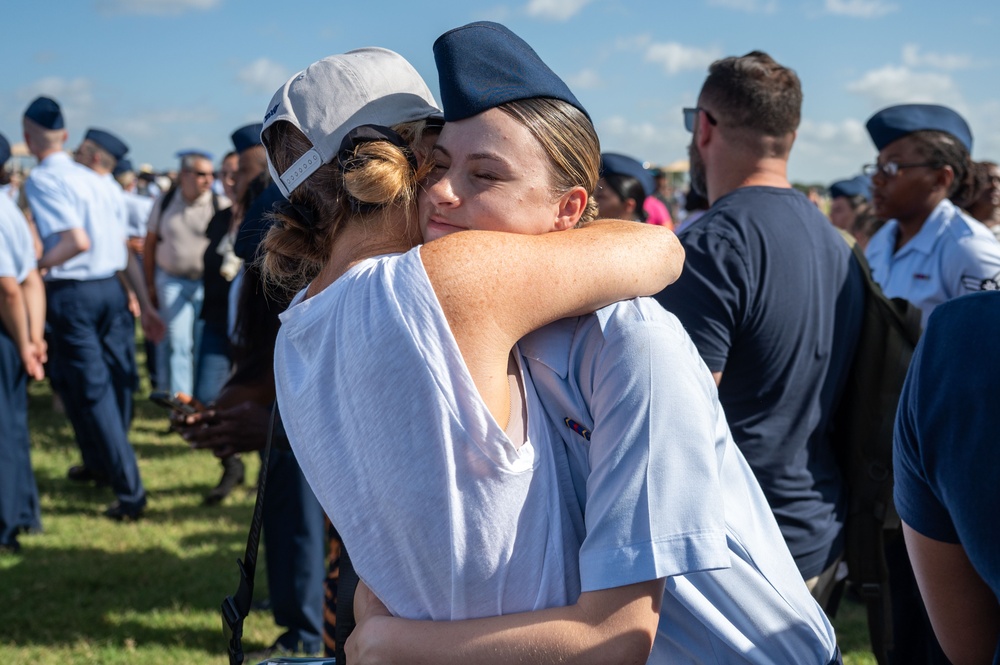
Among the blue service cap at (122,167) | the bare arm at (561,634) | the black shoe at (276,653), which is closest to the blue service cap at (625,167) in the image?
the black shoe at (276,653)

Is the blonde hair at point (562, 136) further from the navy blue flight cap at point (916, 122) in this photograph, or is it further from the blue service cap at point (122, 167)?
the blue service cap at point (122, 167)

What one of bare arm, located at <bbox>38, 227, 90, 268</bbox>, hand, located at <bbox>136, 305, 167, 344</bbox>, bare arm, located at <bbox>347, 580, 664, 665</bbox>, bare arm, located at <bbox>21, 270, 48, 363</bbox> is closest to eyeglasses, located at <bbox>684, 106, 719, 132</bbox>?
bare arm, located at <bbox>347, 580, 664, 665</bbox>

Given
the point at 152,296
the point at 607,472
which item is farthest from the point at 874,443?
the point at 152,296

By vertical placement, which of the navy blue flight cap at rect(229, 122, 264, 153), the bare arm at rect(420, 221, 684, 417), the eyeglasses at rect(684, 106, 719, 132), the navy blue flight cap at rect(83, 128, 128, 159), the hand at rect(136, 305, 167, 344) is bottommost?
the hand at rect(136, 305, 167, 344)

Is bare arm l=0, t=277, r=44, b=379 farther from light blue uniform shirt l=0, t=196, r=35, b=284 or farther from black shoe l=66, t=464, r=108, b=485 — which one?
black shoe l=66, t=464, r=108, b=485

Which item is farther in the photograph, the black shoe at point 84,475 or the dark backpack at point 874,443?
the black shoe at point 84,475

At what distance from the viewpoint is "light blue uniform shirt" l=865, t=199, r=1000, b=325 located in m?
3.88

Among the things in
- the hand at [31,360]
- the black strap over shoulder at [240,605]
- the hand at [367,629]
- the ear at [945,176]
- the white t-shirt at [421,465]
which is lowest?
the hand at [31,360]

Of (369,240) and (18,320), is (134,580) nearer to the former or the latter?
(18,320)

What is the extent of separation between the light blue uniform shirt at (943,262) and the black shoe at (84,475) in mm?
6133

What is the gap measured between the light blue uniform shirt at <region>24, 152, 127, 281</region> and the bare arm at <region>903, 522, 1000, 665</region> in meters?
6.55

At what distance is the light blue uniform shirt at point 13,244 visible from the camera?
5.37 metres

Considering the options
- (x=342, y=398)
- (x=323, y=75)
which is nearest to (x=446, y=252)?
(x=342, y=398)

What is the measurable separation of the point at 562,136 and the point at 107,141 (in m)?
8.85
